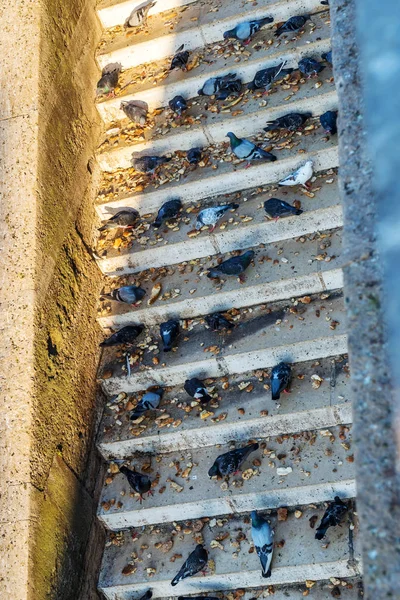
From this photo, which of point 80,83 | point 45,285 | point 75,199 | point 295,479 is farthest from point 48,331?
point 80,83

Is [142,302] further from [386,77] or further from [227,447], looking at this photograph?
[386,77]

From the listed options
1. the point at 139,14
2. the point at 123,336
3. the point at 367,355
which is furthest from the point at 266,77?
the point at 367,355

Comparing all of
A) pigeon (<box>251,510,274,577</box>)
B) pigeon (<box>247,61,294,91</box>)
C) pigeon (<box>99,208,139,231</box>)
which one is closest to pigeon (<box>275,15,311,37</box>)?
pigeon (<box>247,61,294,91</box>)

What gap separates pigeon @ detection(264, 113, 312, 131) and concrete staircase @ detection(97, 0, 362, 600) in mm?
99

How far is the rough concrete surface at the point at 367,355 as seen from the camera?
2.30 m

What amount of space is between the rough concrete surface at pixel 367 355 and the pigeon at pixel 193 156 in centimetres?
341

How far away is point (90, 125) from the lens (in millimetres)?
6934

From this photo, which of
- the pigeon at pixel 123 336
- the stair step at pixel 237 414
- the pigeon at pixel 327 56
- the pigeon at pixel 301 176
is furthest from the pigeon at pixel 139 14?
the stair step at pixel 237 414

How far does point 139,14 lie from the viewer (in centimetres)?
718

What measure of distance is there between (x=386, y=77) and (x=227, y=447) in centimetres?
345

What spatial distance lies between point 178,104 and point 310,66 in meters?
1.21

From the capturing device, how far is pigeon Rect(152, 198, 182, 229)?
6.34 meters

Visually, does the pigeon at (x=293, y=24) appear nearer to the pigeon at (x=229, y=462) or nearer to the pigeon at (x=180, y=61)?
the pigeon at (x=180, y=61)

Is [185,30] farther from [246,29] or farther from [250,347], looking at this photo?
[250,347]
